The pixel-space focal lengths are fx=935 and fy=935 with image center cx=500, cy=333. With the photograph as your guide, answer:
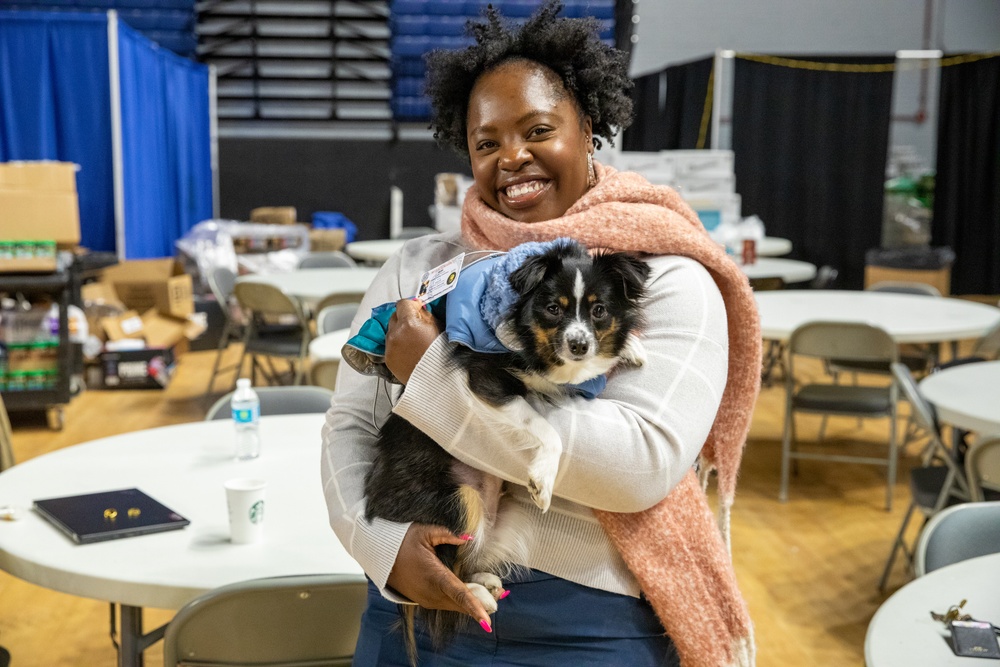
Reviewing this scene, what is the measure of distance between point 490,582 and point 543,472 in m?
0.19

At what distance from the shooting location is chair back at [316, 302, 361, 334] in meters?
4.25

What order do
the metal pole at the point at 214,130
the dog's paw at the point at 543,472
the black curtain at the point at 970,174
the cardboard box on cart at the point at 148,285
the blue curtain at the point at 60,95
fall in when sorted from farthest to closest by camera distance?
the metal pole at the point at 214,130 → the black curtain at the point at 970,174 → the cardboard box on cart at the point at 148,285 → the blue curtain at the point at 60,95 → the dog's paw at the point at 543,472

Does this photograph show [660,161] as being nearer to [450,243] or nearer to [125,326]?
[125,326]

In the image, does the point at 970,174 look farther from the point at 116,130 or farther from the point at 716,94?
the point at 116,130

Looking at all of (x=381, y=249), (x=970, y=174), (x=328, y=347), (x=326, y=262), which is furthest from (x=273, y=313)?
(x=970, y=174)

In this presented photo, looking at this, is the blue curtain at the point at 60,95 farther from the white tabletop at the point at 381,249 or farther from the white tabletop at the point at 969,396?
the white tabletop at the point at 969,396

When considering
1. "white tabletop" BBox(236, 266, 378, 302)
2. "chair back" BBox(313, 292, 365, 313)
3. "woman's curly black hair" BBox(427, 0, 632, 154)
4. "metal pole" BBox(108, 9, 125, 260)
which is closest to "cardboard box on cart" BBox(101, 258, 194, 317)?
"metal pole" BBox(108, 9, 125, 260)

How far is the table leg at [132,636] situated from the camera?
1.81m

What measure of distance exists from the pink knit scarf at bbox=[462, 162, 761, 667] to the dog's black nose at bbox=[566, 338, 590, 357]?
0.65 ft

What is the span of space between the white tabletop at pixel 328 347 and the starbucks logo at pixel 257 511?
1.56 metres

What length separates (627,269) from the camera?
4.02ft

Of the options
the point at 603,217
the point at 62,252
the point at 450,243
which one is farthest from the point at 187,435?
the point at 62,252

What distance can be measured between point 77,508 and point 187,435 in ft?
1.88

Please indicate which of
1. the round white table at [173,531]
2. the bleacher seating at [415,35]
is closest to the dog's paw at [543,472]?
the round white table at [173,531]
